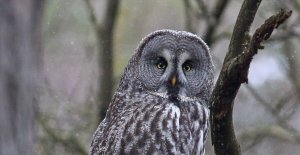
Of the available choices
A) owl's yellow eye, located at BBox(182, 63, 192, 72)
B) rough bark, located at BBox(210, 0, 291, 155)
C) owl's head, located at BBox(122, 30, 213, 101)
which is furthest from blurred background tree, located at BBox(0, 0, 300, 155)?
rough bark, located at BBox(210, 0, 291, 155)

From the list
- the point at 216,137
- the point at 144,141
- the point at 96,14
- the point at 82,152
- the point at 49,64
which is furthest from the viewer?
the point at 49,64

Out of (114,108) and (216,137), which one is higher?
(114,108)

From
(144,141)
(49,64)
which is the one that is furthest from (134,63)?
(49,64)

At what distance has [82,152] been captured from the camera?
6.30 m

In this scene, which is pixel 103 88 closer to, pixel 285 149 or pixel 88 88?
pixel 88 88

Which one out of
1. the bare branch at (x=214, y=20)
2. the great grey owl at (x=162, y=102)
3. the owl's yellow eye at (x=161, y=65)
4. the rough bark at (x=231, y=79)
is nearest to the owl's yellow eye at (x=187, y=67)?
the great grey owl at (x=162, y=102)

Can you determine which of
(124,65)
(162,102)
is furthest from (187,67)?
(124,65)

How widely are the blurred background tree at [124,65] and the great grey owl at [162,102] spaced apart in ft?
5.76

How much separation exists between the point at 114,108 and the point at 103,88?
6.82ft

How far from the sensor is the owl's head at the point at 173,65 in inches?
174

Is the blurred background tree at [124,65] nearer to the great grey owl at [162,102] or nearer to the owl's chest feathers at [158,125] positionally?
the great grey owl at [162,102]

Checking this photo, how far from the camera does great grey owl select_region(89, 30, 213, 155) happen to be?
4.06 meters

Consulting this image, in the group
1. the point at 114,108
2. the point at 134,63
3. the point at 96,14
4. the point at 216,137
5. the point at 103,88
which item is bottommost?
the point at 216,137

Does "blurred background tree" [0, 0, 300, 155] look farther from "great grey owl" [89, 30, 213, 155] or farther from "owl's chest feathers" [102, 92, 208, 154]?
"owl's chest feathers" [102, 92, 208, 154]
